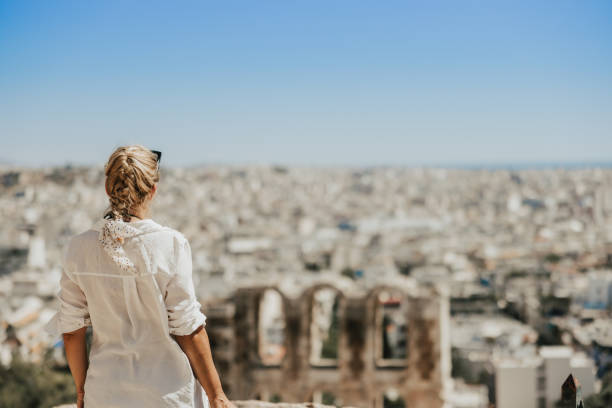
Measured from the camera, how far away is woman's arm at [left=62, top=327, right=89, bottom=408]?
146 centimetres

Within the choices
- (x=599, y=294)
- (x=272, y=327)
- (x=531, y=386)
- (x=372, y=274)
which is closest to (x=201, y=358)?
(x=531, y=386)

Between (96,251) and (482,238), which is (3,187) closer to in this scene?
(96,251)

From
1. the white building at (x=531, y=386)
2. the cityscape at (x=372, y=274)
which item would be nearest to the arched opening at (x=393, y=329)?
the cityscape at (x=372, y=274)

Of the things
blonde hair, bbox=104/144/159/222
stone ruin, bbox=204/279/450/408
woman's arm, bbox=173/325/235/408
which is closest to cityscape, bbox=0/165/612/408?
stone ruin, bbox=204/279/450/408

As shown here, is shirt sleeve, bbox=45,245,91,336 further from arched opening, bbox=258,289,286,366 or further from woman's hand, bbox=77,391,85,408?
arched opening, bbox=258,289,286,366

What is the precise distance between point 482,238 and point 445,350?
44143 mm

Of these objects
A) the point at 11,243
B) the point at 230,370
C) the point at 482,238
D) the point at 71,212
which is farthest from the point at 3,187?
the point at 482,238

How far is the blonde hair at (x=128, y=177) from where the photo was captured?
1344 millimetres

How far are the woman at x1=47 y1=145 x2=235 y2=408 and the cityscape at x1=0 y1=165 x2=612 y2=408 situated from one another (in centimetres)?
62

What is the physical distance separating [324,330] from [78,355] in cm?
1915

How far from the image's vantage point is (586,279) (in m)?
25.5

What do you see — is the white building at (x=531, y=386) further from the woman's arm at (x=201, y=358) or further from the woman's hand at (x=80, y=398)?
the woman's hand at (x=80, y=398)

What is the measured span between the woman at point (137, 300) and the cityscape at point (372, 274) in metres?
0.62

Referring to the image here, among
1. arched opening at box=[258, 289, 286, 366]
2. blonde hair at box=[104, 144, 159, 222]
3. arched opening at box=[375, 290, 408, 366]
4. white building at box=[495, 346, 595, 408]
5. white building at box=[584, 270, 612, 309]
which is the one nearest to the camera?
blonde hair at box=[104, 144, 159, 222]
